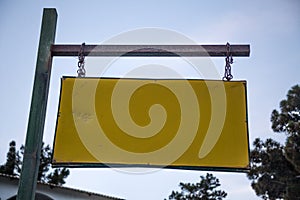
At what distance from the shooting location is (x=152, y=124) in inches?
93.0

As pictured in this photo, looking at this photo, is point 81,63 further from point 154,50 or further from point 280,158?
point 280,158

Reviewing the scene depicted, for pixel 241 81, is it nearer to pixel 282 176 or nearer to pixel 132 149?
pixel 132 149

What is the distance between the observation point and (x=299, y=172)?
13266mm

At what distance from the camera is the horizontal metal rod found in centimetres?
254

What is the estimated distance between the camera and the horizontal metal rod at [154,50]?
2.54 m

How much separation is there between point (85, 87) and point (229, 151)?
97 cm

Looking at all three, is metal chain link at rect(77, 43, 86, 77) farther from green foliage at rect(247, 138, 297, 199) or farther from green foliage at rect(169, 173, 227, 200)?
green foliage at rect(169, 173, 227, 200)

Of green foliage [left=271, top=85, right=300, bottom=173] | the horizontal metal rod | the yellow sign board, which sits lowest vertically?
the yellow sign board

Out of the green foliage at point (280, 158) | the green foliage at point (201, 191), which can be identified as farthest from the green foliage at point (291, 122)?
the green foliage at point (201, 191)

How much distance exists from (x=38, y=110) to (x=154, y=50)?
0.84m

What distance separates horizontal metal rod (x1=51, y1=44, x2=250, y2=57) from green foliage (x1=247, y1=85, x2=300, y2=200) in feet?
37.5

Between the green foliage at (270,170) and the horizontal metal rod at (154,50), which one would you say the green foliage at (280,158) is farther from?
the horizontal metal rod at (154,50)

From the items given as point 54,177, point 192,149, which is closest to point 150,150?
point 192,149

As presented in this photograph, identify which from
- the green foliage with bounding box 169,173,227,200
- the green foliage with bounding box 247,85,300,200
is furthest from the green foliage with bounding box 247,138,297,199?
the green foliage with bounding box 169,173,227,200
